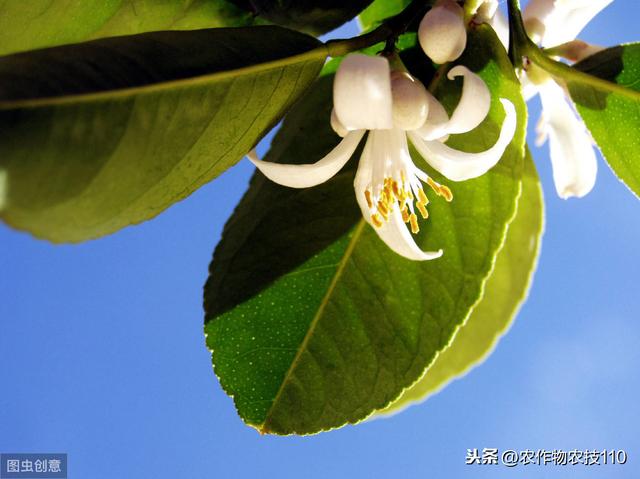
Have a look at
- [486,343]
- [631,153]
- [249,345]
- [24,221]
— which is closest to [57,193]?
[24,221]

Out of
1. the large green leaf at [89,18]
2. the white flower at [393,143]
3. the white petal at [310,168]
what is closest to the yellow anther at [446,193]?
the white flower at [393,143]

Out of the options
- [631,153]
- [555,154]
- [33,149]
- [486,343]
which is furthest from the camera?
[486,343]

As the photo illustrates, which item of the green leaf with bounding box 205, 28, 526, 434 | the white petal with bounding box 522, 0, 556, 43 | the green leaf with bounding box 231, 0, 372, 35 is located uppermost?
the green leaf with bounding box 231, 0, 372, 35

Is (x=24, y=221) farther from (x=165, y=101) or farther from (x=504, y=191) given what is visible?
(x=504, y=191)

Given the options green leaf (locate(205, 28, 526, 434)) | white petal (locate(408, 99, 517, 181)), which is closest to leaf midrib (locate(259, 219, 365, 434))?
green leaf (locate(205, 28, 526, 434))

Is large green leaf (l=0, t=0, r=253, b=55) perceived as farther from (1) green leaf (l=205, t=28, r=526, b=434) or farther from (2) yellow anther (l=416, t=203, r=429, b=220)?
(2) yellow anther (l=416, t=203, r=429, b=220)

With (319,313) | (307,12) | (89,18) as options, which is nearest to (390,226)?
(319,313)

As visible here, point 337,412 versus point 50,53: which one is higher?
point 50,53
